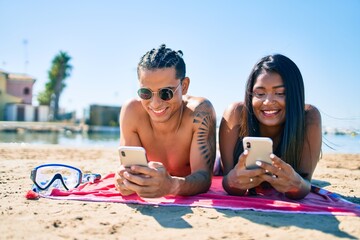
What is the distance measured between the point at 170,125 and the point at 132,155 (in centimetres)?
125

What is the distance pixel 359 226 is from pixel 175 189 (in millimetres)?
1621

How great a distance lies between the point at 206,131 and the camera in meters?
4.16

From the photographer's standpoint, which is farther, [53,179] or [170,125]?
[170,125]

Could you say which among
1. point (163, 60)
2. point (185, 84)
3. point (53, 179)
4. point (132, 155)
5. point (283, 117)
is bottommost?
point (53, 179)

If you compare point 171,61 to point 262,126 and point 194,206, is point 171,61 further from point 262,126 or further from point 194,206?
point 194,206

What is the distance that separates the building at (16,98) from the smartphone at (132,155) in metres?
42.9

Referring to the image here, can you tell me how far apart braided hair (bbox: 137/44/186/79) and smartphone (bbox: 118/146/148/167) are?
111cm

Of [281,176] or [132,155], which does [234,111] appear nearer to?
[281,176]

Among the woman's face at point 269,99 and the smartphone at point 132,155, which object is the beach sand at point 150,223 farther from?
the woman's face at point 269,99

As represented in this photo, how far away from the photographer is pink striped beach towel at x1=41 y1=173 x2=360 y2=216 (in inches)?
129

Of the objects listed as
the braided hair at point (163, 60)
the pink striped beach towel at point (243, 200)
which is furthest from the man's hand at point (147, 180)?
the braided hair at point (163, 60)

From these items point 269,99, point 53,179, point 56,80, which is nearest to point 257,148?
point 269,99

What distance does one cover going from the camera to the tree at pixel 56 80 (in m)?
49.6

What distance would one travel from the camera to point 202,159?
402 cm
